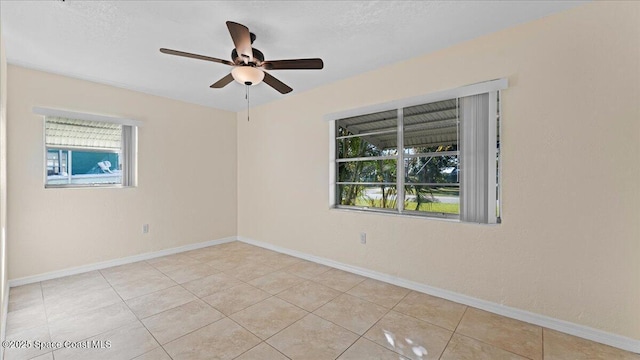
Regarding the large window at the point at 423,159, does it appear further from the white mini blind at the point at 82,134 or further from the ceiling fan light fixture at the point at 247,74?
the white mini blind at the point at 82,134

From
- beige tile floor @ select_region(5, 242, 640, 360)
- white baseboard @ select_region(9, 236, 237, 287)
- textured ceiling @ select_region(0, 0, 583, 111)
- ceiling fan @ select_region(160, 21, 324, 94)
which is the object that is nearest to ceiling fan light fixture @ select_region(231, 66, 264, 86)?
ceiling fan @ select_region(160, 21, 324, 94)

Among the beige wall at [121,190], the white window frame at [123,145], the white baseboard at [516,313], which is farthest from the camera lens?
the white window frame at [123,145]

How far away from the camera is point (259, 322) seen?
88.7 inches

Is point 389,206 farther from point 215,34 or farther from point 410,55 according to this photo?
point 215,34

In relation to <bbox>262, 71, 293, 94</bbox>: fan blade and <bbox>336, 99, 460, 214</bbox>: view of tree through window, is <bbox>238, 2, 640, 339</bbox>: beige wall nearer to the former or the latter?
<bbox>336, 99, 460, 214</bbox>: view of tree through window

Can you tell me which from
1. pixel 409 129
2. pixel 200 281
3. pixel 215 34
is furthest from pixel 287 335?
pixel 215 34

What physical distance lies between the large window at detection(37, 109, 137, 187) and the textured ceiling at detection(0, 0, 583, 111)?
686 mm

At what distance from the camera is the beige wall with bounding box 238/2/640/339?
6.26 feet

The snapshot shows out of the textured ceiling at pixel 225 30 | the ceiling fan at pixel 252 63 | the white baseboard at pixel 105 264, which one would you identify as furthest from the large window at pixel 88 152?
the ceiling fan at pixel 252 63

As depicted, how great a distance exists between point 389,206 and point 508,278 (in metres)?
1.38

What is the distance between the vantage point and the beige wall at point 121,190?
9.89 feet

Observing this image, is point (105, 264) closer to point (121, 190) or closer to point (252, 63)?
point (121, 190)

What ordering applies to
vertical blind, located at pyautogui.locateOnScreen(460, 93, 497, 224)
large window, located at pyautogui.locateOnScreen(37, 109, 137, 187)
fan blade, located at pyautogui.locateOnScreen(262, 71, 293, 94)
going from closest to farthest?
vertical blind, located at pyautogui.locateOnScreen(460, 93, 497, 224)
fan blade, located at pyautogui.locateOnScreen(262, 71, 293, 94)
large window, located at pyautogui.locateOnScreen(37, 109, 137, 187)

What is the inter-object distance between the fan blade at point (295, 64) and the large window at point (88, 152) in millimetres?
2777
